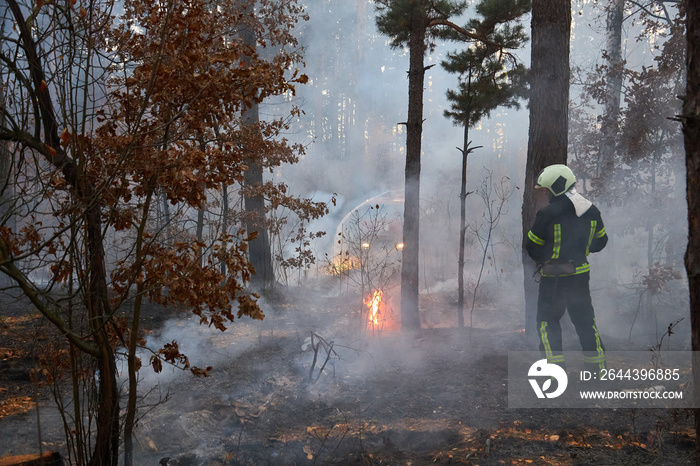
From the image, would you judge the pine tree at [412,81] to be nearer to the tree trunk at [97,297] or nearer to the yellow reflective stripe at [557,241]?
the yellow reflective stripe at [557,241]

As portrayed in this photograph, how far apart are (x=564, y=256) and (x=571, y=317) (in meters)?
0.72

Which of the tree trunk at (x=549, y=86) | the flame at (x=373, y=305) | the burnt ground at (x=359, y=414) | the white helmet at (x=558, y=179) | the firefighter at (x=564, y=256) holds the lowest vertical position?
the burnt ground at (x=359, y=414)

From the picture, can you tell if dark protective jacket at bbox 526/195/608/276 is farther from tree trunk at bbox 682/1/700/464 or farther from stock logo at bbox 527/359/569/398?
tree trunk at bbox 682/1/700/464

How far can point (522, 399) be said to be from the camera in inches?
225

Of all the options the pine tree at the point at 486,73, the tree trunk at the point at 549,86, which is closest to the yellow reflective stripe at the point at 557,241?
the tree trunk at the point at 549,86

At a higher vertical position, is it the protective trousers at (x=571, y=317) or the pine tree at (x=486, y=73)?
the pine tree at (x=486, y=73)

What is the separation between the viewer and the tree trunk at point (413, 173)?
29.7ft

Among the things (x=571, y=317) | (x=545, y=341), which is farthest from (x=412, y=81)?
(x=545, y=341)

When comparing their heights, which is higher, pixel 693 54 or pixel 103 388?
pixel 693 54

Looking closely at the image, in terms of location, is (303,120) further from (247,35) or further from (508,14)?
(508,14)

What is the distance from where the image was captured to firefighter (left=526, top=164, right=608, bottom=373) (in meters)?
5.74

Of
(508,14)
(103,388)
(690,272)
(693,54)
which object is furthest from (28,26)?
(508,14)

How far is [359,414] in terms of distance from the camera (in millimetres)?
5816

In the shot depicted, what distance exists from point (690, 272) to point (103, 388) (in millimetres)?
3785
